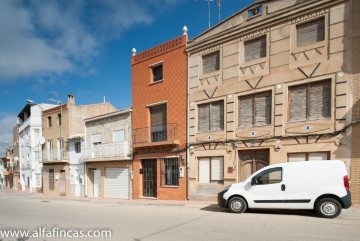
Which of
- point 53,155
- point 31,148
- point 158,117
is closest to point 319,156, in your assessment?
point 158,117

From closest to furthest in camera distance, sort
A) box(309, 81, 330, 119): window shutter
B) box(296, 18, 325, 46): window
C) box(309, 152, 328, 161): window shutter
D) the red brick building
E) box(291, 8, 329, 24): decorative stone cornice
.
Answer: box(309, 152, 328, 161): window shutter
box(309, 81, 330, 119): window shutter
box(291, 8, 329, 24): decorative stone cornice
box(296, 18, 325, 46): window
the red brick building

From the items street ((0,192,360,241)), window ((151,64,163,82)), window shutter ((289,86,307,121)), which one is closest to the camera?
street ((0,192,360,241))

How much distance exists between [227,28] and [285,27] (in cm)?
313

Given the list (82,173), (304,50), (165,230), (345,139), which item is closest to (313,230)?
(165,230)

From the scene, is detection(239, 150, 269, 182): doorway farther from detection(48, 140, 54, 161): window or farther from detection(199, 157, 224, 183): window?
detection(48, 140, 54, 161): window

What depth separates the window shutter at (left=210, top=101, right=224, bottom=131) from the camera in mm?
14000

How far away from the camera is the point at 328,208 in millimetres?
8148

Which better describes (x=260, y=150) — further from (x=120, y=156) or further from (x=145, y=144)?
(x=120, y=156)

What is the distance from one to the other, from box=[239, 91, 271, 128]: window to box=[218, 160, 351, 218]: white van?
12.3ft

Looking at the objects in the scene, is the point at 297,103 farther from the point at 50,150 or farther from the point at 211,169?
the point at 50,150

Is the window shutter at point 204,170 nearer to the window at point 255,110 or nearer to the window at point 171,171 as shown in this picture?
the window at point 171,171

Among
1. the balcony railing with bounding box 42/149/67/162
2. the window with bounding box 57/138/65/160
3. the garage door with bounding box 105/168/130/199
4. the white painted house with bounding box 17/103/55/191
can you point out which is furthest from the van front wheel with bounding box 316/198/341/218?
the white painted house with bounding box 17/103/55/191

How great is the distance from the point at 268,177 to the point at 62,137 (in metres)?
22.5

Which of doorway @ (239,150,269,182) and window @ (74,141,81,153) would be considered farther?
window @ (74,141,81,153)
